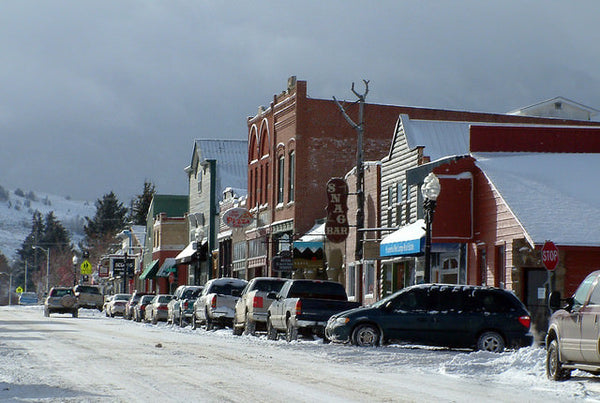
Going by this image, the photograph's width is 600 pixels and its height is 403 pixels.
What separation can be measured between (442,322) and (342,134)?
29545mm

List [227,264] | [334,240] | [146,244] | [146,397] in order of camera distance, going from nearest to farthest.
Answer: [146,397], [334,240], [227,264], [146,244]

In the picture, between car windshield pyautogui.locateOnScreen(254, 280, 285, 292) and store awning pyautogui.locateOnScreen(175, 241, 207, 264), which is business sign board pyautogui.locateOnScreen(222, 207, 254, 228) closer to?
store awning pyautogui.locateOnScreen(175, 241, 207, 264)

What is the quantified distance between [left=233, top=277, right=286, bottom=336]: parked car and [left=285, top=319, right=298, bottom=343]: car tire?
3409 millimetres

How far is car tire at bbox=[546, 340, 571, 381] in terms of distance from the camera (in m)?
17.0

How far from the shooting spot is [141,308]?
57375 millimetres

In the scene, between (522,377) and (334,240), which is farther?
(334,240)

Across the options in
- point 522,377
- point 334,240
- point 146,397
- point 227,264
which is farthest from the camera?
point 227,264

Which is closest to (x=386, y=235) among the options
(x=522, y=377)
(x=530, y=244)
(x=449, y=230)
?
(x=449, y=230)

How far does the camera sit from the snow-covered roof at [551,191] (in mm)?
30109

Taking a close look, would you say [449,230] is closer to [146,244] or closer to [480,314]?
[480,314]

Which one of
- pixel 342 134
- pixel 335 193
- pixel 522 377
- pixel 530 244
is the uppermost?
pixel 342 134

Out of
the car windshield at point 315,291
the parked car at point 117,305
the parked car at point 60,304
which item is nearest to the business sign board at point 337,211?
the car windshield at point 315,291

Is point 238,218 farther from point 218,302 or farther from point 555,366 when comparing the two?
point 555,366

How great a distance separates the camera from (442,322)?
25.7 m
